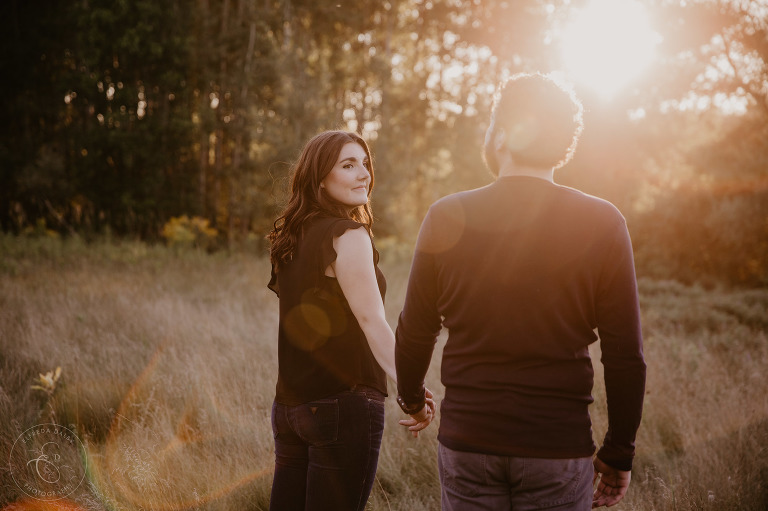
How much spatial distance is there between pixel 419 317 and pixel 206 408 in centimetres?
332

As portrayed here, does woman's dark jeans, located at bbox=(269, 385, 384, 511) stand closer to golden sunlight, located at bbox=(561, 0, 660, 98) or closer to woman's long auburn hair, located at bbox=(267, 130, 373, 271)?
woman's long auburn hair, located at bbox=(267, 130, 373, 271)

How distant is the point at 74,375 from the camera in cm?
505

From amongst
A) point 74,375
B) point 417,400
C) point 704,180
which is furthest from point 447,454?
point 704,180

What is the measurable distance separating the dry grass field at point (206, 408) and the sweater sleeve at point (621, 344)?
1.82 metres

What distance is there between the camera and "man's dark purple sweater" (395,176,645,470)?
1.57 metres

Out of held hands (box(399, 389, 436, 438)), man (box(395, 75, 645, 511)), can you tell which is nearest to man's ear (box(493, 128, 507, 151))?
man (box(395, 75, 645, 511))

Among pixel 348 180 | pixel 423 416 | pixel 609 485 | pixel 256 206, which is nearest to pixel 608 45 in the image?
pixel 256 206

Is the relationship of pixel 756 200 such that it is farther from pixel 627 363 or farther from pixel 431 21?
pixel 431 21

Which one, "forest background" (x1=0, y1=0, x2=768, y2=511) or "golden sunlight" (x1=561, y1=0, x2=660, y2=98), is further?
"golden sunlight" (x1=561, y1=0, x2=660, y2=98)

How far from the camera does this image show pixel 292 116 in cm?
1571

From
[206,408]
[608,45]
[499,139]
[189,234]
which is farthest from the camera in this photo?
[189,234]

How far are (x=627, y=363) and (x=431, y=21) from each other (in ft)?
83.6

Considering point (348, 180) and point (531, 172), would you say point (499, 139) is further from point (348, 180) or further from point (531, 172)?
point (348, 180)

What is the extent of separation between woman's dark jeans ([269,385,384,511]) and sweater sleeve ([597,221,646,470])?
32.7 inches
